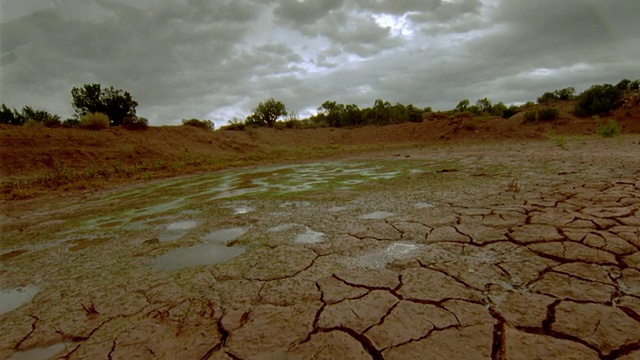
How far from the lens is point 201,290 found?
6.83ft

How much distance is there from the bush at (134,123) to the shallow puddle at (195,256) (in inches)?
678

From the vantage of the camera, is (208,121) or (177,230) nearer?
(177,230)

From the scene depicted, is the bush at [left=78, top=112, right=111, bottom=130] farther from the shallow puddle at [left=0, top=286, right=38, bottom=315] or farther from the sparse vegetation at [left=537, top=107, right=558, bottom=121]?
the sparse vegetation at [left=537, top=107, right=558, bottom=121]

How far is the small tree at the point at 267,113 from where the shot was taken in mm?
29506

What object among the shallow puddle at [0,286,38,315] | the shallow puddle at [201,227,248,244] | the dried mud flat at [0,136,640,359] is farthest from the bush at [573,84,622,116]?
the shallow puddle at [0,286,38,315]

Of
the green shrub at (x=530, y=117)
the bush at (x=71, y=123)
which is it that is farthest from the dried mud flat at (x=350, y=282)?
→ the green shrub at (x=530, y=117)

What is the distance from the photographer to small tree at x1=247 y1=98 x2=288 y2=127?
29506 mm

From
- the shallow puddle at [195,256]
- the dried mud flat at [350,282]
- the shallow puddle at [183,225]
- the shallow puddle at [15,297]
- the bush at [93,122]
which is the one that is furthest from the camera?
the bush at [93,122]

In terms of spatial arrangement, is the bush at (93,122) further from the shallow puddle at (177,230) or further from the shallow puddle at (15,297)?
the shallow puddle at (15,297)

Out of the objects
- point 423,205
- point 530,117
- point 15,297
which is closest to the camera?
point 15,297

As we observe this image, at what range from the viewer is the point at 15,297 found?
89.0 inches

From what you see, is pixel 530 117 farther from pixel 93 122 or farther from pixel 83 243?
pixel 93 122

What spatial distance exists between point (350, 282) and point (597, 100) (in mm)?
22228

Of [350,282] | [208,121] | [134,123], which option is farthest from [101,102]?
[350,282]
